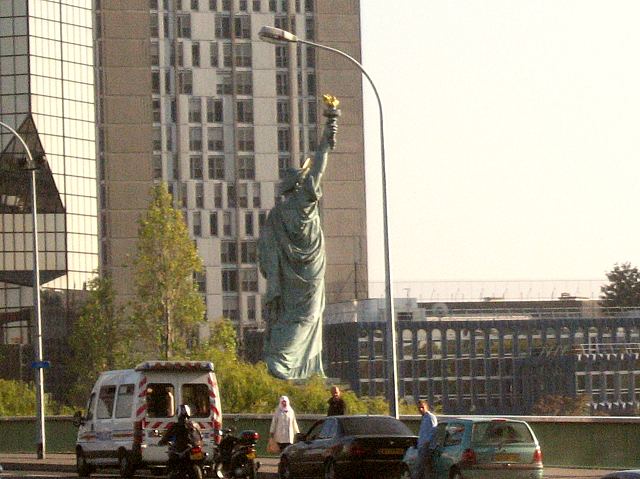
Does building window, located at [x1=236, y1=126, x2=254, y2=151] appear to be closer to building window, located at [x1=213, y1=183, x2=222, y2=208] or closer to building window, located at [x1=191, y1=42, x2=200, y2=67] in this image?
building window, located at [x1=213, y1=183, x2=222, y2=208]

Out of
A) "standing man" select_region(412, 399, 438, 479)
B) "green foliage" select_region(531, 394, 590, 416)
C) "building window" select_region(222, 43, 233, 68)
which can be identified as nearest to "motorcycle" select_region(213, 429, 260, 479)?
"standing man" select_region(412, 399, 438, 479)

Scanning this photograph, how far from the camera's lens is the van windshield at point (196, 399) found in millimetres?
36812

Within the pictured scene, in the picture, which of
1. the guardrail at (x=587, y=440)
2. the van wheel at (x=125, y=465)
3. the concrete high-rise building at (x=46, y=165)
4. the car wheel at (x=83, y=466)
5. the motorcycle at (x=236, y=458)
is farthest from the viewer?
the concrete high-rise building at (x=46, y=165)

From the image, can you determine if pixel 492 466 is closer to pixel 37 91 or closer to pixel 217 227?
pixel 37 91

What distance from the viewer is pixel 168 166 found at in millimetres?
177250

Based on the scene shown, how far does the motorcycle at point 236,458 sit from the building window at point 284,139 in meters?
144

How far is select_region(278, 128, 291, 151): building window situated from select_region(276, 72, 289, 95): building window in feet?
11.9

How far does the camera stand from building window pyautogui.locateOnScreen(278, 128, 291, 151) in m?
178

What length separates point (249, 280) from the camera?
7062 inches

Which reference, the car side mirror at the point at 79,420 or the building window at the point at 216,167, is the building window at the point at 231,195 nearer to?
the building window at the point at 216,167

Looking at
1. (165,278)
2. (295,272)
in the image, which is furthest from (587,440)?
(165,278)

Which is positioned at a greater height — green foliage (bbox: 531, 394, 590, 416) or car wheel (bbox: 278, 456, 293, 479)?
car wheel (bbox: 278, 456, 293, 479)

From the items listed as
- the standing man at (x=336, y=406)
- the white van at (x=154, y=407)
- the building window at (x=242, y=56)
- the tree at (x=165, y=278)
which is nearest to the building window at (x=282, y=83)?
the building window at (x=242, y=56)

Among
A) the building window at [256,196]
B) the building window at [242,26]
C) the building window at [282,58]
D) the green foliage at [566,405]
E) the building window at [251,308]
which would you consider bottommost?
the green foliage at [566,405]
